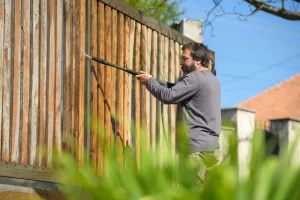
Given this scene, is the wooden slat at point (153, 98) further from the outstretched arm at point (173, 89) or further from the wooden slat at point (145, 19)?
the outstretched arm at point (173, 89)

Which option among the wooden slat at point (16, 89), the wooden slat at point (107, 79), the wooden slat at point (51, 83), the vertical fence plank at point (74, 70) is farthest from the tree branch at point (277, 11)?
the wooden slat at point (16, 89)

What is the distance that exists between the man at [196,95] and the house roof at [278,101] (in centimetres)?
Answer: 2787

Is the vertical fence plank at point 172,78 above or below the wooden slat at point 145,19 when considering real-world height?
below

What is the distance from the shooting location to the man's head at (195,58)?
6.34 m

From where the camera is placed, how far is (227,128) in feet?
6.49

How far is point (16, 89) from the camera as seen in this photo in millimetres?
5430

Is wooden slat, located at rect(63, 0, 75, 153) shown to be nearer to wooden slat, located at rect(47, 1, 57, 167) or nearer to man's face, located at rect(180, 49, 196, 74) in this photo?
wooden slat, located at rect(47, 1, 57, 167)

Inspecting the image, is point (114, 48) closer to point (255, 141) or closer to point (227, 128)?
point (227, 128)

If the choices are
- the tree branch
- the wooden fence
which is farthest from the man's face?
the tree branch

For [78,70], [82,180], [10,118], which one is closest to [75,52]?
[78,70]

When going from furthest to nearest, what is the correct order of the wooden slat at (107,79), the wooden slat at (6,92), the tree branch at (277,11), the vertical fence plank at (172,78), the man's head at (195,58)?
the tree branch at (277,11)
the vertical fence plank at (172,78)
the wooden slat at (107,79)
the man's head at (195,58)
the wooden slat at (6,92)

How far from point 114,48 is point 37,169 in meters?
1.68

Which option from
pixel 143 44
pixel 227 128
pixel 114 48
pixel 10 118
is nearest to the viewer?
pixel 227 128

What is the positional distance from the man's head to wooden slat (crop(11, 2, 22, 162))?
1.60m
